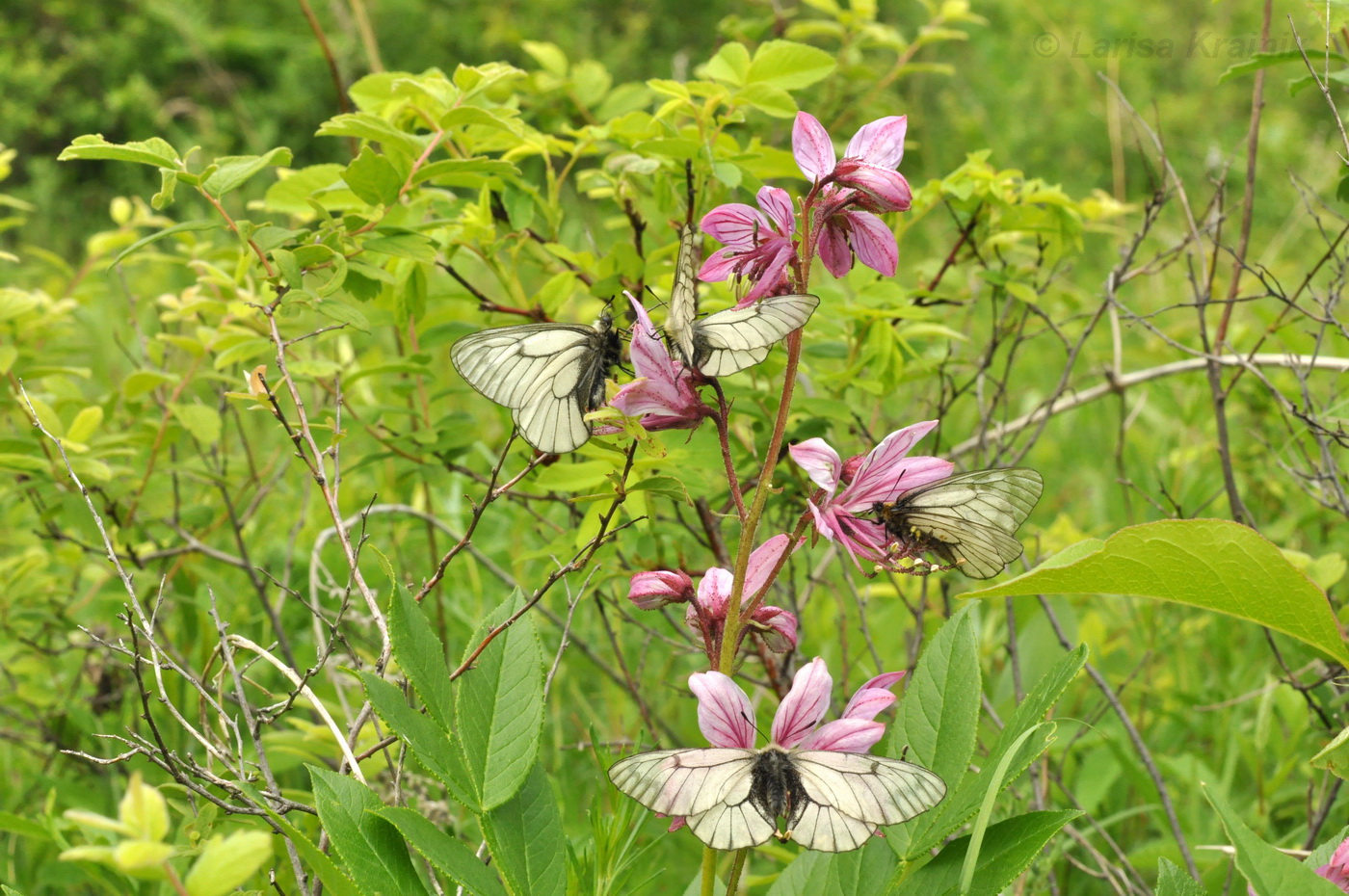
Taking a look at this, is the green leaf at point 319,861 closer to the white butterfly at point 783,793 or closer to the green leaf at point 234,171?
the white butterfly at point 783,793

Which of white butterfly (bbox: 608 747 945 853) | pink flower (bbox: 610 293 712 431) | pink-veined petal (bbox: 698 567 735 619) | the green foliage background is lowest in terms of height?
the green foliage background

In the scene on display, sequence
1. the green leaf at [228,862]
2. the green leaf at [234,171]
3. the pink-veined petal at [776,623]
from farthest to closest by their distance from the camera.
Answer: the green leaf at [234,171]
the pink-veined petal at [776,623]
the green leaf at [228,862]

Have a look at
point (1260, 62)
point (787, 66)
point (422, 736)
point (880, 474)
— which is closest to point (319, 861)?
point (422, 736)

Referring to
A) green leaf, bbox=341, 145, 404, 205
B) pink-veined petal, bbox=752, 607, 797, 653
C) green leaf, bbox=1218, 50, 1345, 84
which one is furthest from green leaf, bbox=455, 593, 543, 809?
green leaf, bbox=1218, 50, 1345, 84

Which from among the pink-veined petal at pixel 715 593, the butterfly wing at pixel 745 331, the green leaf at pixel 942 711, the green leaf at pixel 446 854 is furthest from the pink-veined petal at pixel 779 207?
the green leaf at pixel 446 854

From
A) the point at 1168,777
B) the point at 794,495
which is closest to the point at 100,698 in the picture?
the point at 794,495

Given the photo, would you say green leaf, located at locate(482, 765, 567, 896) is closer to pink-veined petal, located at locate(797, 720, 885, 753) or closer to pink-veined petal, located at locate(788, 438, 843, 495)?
pink-veined petal, located at locate(797, 720, 885, 753)
